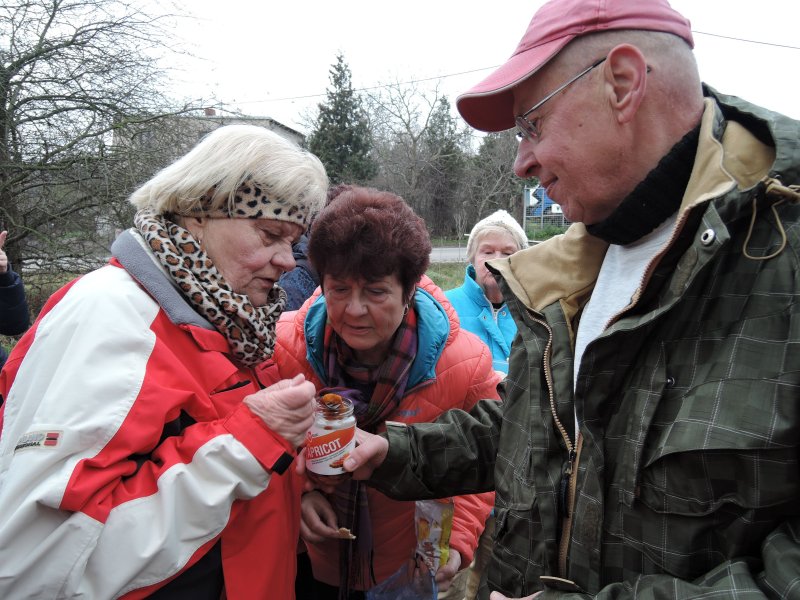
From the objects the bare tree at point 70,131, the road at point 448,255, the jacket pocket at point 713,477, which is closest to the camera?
the jacket pocket at point 713,477

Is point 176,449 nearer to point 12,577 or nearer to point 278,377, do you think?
point 12,577

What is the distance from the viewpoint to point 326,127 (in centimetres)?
2850

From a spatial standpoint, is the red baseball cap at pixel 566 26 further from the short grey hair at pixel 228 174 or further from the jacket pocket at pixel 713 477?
the jacket pocket at pixel 713 477

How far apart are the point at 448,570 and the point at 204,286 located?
1.70 metres

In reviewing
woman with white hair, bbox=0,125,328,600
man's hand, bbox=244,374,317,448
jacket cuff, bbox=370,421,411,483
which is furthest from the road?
man's hand, bbox=244,374,317,448

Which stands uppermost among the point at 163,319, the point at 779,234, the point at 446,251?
the point at 779,234

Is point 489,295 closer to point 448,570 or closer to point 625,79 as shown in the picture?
point 448,570

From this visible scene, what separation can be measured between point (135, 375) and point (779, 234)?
1.54 meters

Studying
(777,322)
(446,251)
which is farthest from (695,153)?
(446,251)

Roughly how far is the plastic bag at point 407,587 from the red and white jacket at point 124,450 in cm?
95

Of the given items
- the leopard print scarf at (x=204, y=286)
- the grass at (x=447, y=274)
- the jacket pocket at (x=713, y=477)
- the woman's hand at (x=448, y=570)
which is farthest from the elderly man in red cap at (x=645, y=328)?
the grass at (x=447, y=274)

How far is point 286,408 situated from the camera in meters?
1.51

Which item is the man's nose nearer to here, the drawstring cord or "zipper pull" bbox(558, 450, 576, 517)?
the drawstring cord

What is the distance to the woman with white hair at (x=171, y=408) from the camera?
123 centimetres
